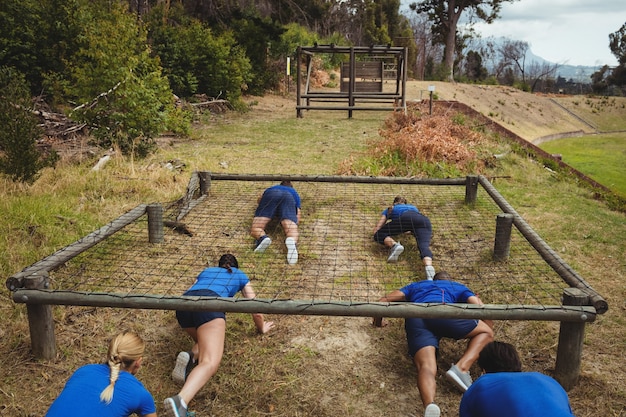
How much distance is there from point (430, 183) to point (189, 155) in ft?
15.4

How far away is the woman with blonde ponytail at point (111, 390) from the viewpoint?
8.11ft

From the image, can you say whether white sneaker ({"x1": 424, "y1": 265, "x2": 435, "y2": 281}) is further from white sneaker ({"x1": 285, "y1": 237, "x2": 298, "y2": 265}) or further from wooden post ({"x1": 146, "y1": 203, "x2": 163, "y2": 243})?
wooden post ({"x1": 146, "y1": 203, "x2": 163, "y2": 243})

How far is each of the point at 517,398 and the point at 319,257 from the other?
11.2 feet

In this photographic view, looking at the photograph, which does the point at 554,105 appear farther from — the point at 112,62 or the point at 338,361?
the point at 338,361

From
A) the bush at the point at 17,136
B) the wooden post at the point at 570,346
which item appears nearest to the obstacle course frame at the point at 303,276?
the wooden post at the point at 570,346

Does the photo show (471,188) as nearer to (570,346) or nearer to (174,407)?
(570,346)

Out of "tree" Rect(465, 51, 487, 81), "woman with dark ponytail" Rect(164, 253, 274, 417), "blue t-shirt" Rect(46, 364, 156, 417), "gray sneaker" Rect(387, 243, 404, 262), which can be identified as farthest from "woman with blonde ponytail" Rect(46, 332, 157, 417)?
"tree" Rect(465, 51, 487, 81)

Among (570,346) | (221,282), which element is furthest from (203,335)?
(570,346)

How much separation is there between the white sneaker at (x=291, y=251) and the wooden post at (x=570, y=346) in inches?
105

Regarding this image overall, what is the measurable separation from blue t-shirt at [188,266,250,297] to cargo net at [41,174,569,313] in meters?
0.23

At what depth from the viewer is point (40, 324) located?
358cm

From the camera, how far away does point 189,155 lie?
9500 mm

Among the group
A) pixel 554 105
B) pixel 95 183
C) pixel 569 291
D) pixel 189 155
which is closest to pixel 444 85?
pixel 554 105

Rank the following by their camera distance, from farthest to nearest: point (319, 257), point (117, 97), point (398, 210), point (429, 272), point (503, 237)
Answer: point (117, 97) < point (398, 210) < point (319, 257) < point (503, 237) < point (429, 272)
